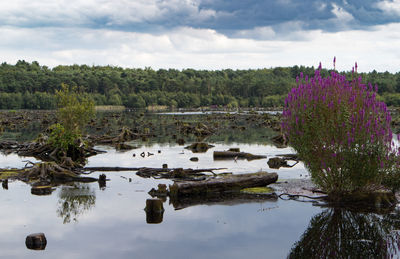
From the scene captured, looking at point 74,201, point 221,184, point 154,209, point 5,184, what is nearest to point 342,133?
point 221,184

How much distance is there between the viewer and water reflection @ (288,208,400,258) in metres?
11.9

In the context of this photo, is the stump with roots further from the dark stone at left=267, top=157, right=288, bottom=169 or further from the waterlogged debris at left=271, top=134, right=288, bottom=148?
the waterlogged debris at left=271, top=134, right=288, bottom=148

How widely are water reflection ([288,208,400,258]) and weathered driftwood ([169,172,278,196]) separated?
430 centimetres

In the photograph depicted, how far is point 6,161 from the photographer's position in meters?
30.6

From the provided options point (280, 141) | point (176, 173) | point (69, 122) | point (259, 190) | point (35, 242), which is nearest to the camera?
point (35, 242)

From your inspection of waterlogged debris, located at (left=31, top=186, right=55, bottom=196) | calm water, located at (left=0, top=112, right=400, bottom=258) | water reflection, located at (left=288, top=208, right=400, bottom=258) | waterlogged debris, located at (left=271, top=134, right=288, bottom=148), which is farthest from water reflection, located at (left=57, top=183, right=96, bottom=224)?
waterlogged debris, located at (left=271, top=134, right=288, bottom=148)

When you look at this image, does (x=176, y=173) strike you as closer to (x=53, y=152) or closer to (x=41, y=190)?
(x=41, y=190)

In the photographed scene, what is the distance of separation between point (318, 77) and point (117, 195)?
9142 mm

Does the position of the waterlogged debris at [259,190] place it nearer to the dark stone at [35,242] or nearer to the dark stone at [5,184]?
the dark stone at [35,242]

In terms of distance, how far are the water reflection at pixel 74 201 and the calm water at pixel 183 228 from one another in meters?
0.03

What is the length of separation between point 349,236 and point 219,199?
6.04 meters

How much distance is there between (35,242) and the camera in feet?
41.5

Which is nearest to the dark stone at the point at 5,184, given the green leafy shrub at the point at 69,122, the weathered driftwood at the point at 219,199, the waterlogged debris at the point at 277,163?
the weathered driftwood at the point at 219,199

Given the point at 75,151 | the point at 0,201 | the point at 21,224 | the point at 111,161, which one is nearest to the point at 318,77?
the point at 21,224
